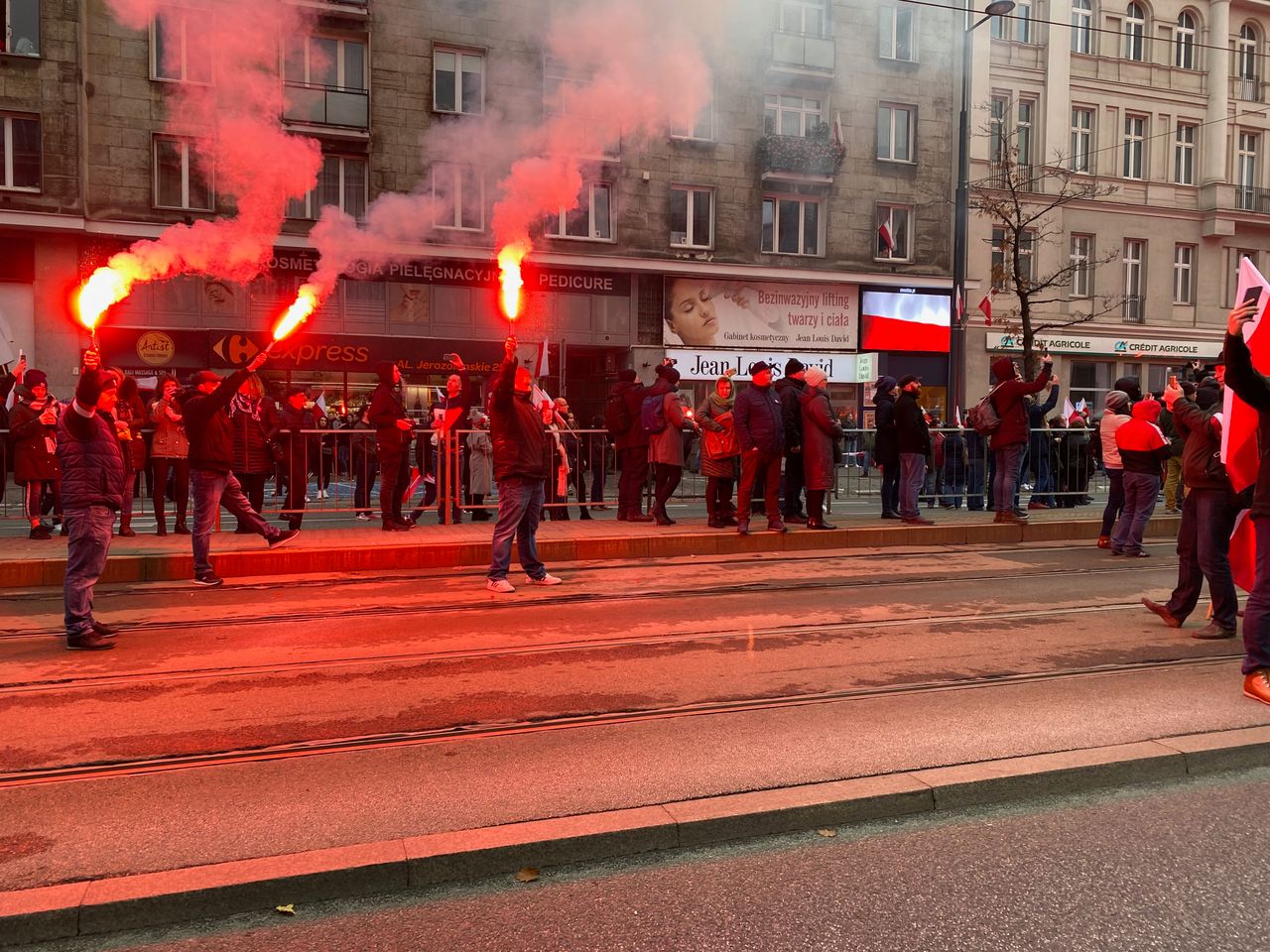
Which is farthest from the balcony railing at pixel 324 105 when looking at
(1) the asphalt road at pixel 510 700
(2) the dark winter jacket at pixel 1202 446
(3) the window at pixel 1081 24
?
(3) the window at pixel 1081 24

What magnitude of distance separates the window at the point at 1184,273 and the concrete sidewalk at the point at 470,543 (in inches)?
920

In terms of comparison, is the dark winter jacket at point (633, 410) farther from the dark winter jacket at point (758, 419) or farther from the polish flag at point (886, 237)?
the polish flag at point (886, 237)

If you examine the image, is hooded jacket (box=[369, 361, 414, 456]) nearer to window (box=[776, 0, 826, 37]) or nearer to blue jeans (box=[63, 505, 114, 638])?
blue jeans (box=[63, 505, 114, 638])

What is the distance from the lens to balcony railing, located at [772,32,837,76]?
25734 mm

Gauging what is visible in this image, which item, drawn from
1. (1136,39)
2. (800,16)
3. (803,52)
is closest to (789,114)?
(803,52)

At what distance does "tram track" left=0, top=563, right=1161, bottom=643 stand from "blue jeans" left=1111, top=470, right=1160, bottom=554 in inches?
28.2

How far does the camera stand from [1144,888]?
3283mm

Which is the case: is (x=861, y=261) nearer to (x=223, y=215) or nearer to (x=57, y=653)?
(x=223, y=215)

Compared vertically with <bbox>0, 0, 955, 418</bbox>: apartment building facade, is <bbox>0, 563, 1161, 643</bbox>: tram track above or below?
below

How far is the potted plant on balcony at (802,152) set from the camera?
27469 millimetres

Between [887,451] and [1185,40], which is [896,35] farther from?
[887,451]

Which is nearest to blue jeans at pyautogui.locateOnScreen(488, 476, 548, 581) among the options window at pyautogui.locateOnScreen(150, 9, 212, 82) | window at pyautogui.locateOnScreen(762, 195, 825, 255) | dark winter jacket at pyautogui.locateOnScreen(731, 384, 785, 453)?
dark winter jacket at pyautogui.locateOnScreen(731, 384, 785, 453)

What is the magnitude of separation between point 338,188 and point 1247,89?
29.6m

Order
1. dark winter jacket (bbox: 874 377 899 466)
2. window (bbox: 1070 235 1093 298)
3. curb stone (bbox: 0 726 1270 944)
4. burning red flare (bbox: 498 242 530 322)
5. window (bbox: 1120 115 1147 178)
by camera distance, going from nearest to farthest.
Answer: curb stone (bbox: 0 726 1270 944)
burning red flare (bbox: 498 242 530 322)
dark winter jacket (bbox: 874 377 899 466)
window (bbox: 1070 235 1093 298)
window (bbox: 1120 115 1147 178)
